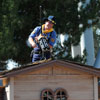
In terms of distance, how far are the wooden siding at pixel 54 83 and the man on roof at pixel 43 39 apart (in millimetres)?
859

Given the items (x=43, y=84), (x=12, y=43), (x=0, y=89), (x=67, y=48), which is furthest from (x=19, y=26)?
(x=43, y=84)

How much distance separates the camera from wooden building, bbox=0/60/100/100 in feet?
18.8

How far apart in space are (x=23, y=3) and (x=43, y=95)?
17.4 ft

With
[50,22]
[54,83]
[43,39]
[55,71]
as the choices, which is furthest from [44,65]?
[50,22]

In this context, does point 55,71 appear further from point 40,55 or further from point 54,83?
point 40,55

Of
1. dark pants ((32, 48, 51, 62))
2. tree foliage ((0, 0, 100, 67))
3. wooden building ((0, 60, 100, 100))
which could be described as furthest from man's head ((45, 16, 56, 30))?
tree foliage ((0, 0, 100, 67))

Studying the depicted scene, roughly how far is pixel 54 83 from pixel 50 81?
0.07 metres

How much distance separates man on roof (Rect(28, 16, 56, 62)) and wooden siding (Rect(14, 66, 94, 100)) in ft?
2.82

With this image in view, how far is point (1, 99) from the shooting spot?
21.4 feet

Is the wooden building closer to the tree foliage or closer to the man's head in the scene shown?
the man's head

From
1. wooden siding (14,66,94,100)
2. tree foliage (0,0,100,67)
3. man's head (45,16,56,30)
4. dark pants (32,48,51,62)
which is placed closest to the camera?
wooden siding (14,66,94,100)

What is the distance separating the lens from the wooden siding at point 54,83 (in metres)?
5.79

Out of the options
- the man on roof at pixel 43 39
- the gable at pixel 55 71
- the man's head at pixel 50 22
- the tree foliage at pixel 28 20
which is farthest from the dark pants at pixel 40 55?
the tree foliage at pixel 28 20

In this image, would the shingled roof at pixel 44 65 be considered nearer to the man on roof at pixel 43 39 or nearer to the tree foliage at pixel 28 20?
the man on roof at pixel 43 39
